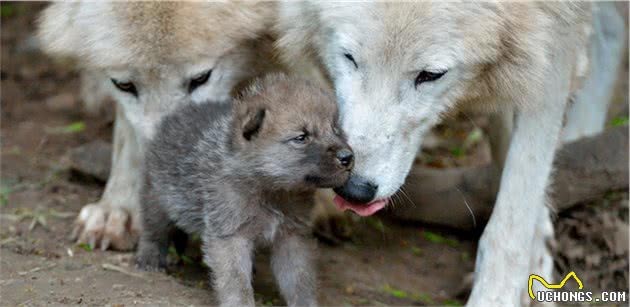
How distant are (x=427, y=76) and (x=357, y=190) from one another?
0.56 meters

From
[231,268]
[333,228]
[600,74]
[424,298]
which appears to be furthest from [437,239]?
[231,268]

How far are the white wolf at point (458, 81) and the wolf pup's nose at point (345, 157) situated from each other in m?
0.10

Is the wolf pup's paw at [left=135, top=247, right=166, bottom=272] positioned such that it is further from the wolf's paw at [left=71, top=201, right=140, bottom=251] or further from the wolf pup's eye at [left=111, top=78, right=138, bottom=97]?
the wolf pup's eye at [left=111, top=78, right=138, bottom=97]

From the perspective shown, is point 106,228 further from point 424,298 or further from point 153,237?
point 424,298

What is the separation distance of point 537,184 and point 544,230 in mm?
497

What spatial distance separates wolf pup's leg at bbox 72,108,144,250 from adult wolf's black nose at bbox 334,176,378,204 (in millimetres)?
1151

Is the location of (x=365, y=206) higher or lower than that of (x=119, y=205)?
higher

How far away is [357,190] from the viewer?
365 cm

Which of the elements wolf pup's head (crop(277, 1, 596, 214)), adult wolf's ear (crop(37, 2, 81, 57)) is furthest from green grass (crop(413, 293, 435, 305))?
adult wolf's ear (crop(37, 2, 81, 57))

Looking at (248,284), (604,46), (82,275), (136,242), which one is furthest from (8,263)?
(604,46)

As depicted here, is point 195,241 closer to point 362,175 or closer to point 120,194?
point 120,194

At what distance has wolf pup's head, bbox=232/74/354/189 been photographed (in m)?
3.55

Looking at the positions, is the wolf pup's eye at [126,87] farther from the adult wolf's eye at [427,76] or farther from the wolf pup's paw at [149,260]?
the adult wolf's eye at [427,76]

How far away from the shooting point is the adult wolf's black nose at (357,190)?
12.0 feet
